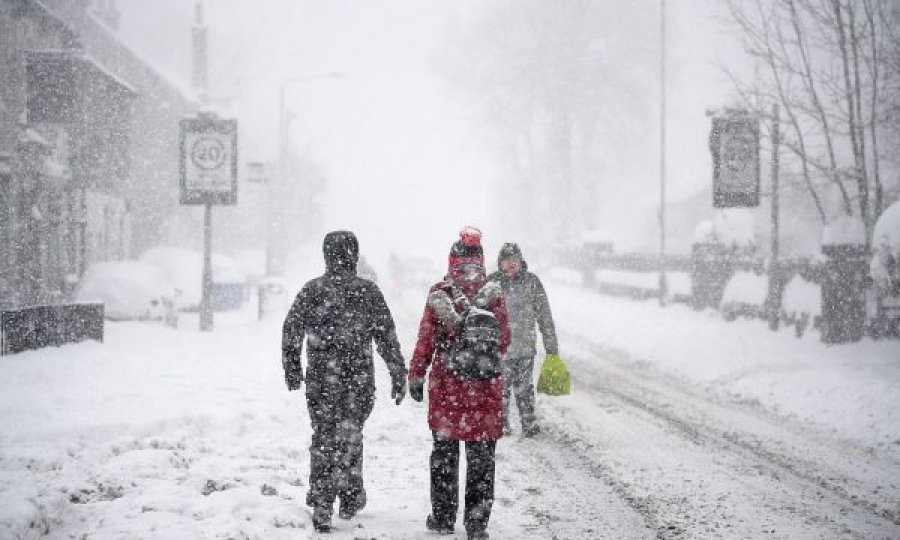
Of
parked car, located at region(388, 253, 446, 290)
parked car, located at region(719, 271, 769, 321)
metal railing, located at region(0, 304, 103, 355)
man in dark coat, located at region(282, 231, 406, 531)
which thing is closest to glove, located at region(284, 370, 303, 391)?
man in dark coat, located at region(282, 231, 406, 531)

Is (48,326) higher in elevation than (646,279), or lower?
lower

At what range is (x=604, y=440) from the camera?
23.6 feet

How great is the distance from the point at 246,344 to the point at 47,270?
28.6 feet

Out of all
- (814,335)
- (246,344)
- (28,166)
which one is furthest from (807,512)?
(28,166)

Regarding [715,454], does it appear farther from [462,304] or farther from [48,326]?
[48,326]

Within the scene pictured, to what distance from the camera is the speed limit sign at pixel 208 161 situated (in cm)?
1542

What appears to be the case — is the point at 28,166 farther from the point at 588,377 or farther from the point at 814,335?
the point at 814,335

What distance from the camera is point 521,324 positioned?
24.5 ft

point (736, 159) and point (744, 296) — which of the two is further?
point (744, 296)

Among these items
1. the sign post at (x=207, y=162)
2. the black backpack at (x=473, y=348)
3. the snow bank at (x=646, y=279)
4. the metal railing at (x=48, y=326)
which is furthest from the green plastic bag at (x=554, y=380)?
the snow bank at (x=646, y=279)

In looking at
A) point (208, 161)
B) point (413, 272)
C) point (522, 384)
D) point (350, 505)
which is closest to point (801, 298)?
point (522, 384)

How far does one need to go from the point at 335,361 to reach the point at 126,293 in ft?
41.2

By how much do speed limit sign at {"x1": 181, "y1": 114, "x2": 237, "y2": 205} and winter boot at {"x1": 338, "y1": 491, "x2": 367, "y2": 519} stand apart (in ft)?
38.8

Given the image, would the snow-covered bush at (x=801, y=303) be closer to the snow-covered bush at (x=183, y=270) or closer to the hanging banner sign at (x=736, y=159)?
the hanging banner sign at (x=736, y=159)
